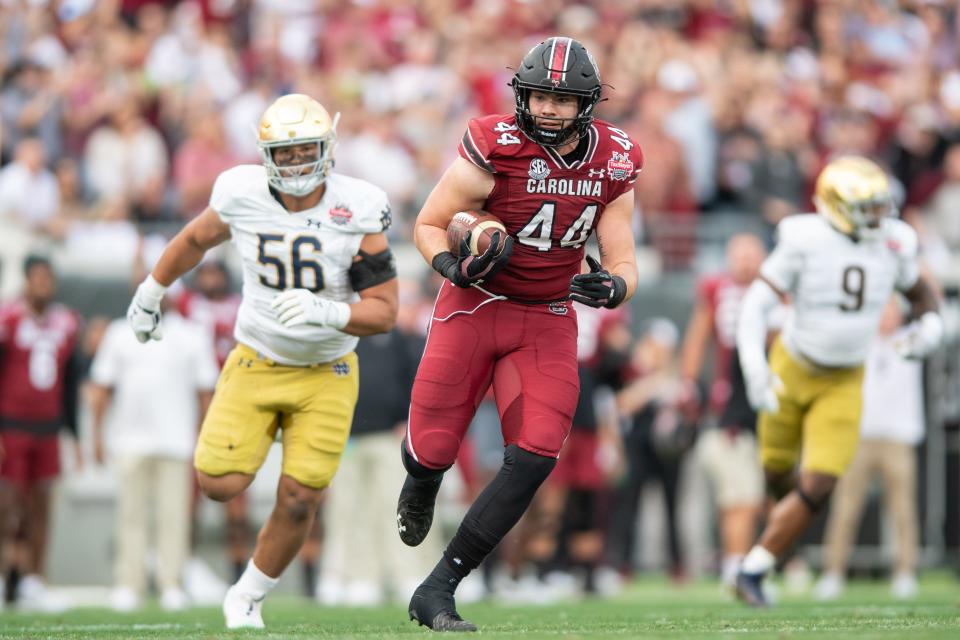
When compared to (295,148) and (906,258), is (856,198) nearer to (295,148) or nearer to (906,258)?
(906,258)

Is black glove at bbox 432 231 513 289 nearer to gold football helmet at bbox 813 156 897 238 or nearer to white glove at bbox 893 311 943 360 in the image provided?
gold football helmet at bbox 813 156 897 238

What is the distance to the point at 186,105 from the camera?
13211mm

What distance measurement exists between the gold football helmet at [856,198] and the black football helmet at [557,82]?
2.33 metres

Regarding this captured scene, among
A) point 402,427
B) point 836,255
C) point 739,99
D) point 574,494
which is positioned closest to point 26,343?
point 402,427

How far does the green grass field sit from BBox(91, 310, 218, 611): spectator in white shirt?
3.14 feet

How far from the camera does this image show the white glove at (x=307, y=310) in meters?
6.51

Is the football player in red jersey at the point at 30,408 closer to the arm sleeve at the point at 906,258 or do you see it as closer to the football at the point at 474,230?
the football at the point at 474,230

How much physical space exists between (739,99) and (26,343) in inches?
275

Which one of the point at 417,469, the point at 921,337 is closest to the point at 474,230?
the point at 417,469

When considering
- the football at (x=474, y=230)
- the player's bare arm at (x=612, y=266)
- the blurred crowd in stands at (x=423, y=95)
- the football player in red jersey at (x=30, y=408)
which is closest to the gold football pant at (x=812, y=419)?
the player's bare arm at (x=612, y=266)

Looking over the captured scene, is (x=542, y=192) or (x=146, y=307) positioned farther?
(x=146, y=307)

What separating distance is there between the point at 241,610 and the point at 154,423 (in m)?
4.00

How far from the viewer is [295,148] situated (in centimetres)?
677

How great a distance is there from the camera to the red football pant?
20.4 ft
